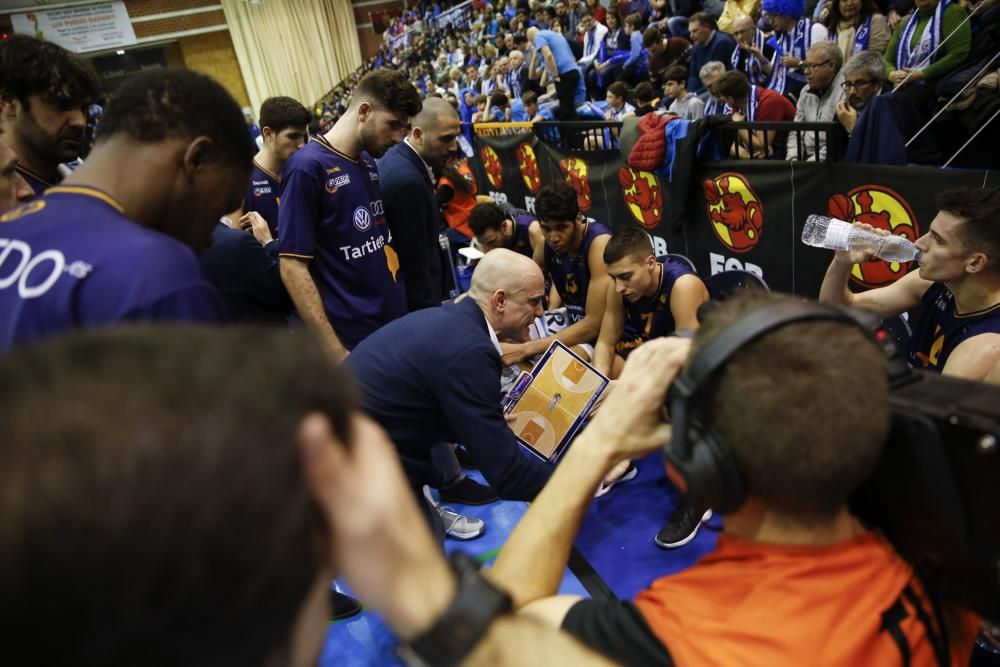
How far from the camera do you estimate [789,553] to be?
85cm

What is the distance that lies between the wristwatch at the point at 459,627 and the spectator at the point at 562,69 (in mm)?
8175

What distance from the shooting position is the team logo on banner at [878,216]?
9.22 ft

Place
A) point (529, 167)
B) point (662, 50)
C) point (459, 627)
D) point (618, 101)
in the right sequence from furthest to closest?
point (662, 50) → point (618, 101) → point (529, 167) → point (459, 627)

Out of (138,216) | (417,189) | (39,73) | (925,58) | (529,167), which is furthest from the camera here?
(529,167)

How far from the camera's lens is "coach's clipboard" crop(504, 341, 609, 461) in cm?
253

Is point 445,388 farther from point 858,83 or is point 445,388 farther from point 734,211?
point 858,83

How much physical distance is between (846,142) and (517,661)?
4149mm

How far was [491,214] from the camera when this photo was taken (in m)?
4.14

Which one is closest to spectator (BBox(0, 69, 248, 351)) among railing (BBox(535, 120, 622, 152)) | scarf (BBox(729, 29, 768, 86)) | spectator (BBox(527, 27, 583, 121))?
railing (BBox(535, 120, 622, 152))

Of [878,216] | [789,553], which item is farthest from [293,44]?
[789,553]

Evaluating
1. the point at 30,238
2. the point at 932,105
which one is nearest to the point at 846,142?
the point at 932,105

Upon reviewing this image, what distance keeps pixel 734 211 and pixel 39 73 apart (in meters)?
3.57

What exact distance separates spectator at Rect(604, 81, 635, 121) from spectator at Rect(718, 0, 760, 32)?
1.29 metres

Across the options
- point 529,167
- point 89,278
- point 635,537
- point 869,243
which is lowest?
point 635,537
